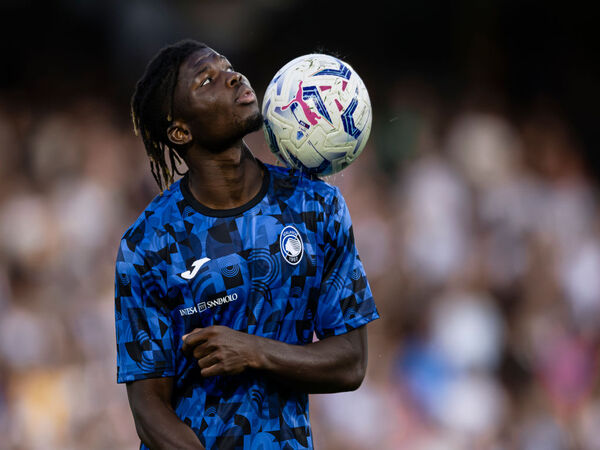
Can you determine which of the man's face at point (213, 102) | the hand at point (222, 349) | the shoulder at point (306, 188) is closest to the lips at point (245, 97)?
the man's face at point (213, 102)

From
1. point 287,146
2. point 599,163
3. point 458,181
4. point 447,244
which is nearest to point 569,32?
point 599,163

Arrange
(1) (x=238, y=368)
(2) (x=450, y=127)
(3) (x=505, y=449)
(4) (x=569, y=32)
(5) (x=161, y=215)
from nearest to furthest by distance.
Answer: (1) (x=238, y=368) → (5) (x=161, y=215) → (3) (x=505, y=449) → (2) (x=450, y=127) → (4) (x=569, y=32)

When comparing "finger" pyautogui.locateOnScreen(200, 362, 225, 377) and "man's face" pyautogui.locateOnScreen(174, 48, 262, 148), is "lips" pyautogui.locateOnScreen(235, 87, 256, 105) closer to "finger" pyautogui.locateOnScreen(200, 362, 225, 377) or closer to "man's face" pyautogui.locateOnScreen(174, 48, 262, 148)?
"man's face" pyautogui.locateOnScreen(174, 48, 262, 148)

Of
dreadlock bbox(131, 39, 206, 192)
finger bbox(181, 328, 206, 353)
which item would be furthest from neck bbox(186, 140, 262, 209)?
finger bbox(181, 328, 206, 353)

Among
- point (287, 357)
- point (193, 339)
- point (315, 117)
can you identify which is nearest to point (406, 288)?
point (315, 117)

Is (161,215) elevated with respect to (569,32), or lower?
lower

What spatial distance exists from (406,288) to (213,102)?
545cm

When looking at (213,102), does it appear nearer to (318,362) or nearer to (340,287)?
(340,287)

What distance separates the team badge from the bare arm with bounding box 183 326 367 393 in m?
0.31

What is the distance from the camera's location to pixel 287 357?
2912 millimetres

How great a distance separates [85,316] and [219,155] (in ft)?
17.7

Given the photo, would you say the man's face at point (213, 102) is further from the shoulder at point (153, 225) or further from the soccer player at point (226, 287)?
the shoulder at point (153, 225)

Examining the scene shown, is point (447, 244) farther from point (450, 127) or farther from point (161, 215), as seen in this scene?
point (161, 215)

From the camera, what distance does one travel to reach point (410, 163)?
29.3ft
